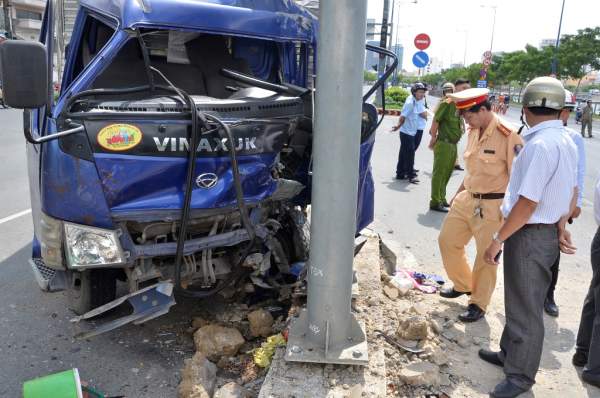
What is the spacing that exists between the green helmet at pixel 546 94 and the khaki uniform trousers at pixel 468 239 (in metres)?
1.22

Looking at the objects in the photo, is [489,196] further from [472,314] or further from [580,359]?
[580,359]

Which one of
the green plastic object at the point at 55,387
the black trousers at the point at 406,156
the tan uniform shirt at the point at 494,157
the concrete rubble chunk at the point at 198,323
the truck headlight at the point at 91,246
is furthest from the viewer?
the black trousers at the point at 406,156

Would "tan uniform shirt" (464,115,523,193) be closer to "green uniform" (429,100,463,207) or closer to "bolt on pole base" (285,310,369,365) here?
"bolt on pole base" (285,310,369,365)

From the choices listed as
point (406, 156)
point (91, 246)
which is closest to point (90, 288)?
point (91, 246)

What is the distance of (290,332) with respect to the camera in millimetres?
3072

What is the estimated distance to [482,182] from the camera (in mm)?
4121

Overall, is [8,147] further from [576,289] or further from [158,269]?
[576,289]

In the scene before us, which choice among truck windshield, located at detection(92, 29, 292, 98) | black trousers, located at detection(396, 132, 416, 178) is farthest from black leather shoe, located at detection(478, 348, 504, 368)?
black trousers, located at detection(396, 132, 416, 178)

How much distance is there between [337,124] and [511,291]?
1516mm

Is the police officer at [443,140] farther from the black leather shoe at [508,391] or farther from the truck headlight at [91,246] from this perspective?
the truck headlight at [91,246]

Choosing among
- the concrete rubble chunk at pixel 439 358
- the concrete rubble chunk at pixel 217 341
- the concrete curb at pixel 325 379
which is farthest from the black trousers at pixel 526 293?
the concrete rubble chunk at pixel 217 341

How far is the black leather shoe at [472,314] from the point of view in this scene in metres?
4.14

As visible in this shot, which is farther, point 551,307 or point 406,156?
point 406,156

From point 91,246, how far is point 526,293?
2.53 metres
